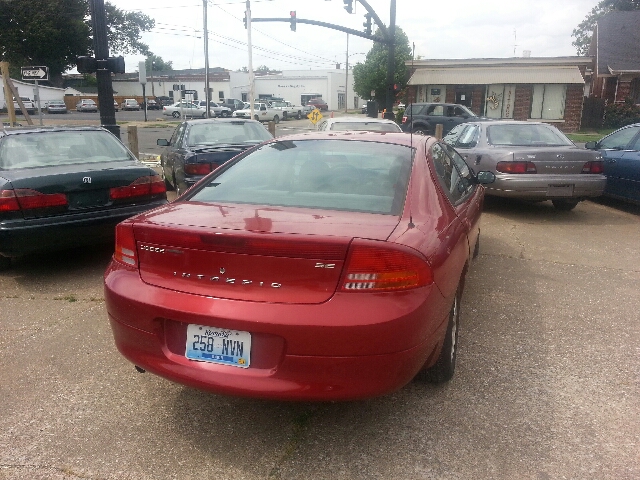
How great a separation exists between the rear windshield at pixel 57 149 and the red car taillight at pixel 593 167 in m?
6.09

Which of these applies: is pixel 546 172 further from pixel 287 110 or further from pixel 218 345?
pixel 287 110

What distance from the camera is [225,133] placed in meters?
9.26

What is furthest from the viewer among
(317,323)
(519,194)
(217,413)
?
(519,194)

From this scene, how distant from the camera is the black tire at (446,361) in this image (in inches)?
127

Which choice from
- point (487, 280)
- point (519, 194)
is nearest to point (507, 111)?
point (519, 194)

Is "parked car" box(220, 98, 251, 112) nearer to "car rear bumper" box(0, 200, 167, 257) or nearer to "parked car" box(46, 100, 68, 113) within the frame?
"parked car" box(46, 100, 68, 113)

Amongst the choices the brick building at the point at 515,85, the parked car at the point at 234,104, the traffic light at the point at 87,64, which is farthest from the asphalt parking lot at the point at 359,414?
the parked car at the point at 234,104

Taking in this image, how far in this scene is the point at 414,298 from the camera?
8.38 ft

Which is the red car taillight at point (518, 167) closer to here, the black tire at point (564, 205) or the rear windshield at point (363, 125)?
the black tire at point (564, 205)

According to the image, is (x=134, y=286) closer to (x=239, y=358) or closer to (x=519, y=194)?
(x=239, y=358)

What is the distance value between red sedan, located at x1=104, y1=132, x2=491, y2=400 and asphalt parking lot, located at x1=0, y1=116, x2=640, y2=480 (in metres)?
0.40

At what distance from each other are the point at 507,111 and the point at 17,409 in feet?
111

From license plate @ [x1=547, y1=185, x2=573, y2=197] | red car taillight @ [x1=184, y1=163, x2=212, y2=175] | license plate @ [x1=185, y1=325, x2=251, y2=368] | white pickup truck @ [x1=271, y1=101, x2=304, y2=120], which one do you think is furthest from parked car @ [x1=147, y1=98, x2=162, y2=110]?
license plate @ [x1=185, y1=325, x2=251, y2=368]

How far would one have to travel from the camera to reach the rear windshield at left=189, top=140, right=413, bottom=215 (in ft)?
10.2
